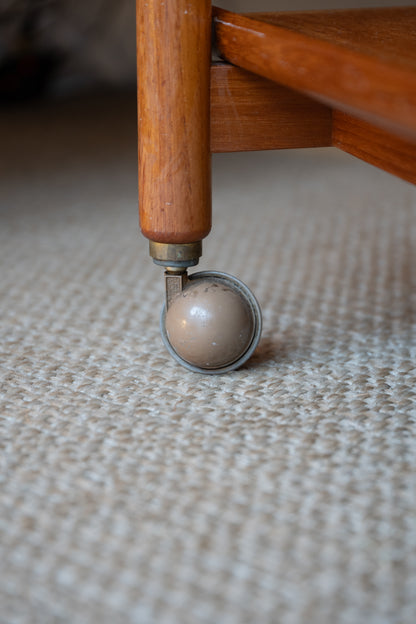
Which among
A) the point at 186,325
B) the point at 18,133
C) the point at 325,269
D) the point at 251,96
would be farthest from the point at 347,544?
the point at 18,133

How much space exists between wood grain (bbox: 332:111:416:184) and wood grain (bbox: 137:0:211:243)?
115 mm

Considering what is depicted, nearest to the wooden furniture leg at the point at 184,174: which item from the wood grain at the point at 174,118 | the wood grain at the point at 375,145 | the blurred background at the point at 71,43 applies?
the wood grain at the point at 174,118

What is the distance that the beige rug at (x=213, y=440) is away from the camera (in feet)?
1.32

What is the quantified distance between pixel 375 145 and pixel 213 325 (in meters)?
0.18

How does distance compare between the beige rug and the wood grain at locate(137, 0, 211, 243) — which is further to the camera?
the wood grain at locate(137, 0, 211, 243)

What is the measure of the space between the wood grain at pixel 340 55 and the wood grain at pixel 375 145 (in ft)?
0.22

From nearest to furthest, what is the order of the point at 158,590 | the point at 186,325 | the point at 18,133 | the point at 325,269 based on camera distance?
the point at 158,590 → the point at 186,325 → the point at 325,269 → the point at 18,133

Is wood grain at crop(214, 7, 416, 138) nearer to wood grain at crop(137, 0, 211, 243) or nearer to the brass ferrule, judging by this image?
wood grain at crop(137, 0, 211, 243)

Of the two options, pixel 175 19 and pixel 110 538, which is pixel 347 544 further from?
pixel 175 19

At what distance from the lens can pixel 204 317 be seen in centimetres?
61

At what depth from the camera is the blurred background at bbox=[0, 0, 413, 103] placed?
179cm

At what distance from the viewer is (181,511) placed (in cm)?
47

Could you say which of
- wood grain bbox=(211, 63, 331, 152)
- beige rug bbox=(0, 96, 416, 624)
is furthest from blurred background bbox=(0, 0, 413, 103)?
wood grain bbox=(211, 63, 331, 152)

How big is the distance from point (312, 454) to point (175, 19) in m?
0.33
